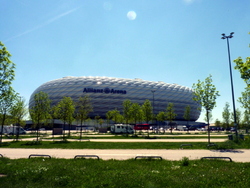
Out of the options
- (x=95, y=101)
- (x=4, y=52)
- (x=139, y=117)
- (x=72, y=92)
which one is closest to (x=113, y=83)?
(x=95, y=101)

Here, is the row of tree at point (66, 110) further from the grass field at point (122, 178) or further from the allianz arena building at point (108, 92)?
the allianz arena building at point (108, 92)

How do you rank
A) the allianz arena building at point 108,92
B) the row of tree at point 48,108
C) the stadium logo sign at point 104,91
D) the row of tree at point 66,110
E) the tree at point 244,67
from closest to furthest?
the tree at point 244,67, the row of tree at point 48,108, the row of tree at point 66,110, the stadium logo sign at point 104,91, the allianz arena building at point 108,92

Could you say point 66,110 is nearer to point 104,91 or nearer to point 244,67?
point 244,67

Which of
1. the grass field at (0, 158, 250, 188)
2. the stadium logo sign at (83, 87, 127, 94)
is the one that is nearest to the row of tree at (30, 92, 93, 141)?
the grass field at (0, 158, 250, 188)

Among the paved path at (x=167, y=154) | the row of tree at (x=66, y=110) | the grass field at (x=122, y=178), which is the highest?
the row of tree at (x=66, y=110)

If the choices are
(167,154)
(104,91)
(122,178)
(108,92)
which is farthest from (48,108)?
(108,92)

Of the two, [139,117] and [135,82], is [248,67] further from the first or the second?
[135,82]

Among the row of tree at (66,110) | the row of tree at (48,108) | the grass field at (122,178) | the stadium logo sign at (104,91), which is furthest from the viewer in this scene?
the stadium logo sign at (104,91)

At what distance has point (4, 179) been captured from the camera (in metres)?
7.64

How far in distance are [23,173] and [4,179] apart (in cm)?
78

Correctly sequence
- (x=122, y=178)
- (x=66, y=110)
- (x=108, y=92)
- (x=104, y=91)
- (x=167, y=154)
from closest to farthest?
(x=122, y=178) → (x=167, y=154) → (x=66, y=110) → (x=104, y=91) → (x=108, y=92)

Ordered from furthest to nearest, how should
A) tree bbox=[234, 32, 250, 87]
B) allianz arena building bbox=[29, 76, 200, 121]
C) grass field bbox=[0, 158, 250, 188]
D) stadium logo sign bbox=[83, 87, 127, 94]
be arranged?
1. allianz arena building bbox=[29, 76, 200, 121]
2. stadium logo sign bbox=[83, 87, 127, 94]
3. tree bbox=[234, 32, 250, 87]
4. grass field bbox=[0, 158, 250, 188]

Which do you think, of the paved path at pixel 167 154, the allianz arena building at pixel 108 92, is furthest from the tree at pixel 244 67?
the allianz arena building at pixel 108 92

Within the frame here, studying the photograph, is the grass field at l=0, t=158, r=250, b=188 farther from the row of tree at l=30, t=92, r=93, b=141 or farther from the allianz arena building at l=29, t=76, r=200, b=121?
the allianz arena building at l=29, t=76, r=200, b=121
